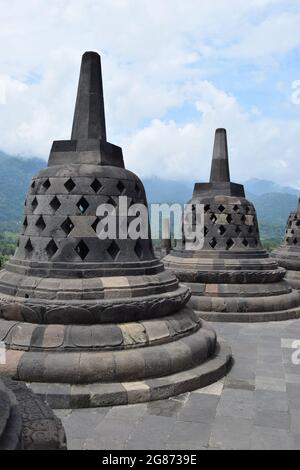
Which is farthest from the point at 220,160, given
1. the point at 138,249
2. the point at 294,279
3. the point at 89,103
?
the point at 138,249

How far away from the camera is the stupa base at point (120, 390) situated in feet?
14.4

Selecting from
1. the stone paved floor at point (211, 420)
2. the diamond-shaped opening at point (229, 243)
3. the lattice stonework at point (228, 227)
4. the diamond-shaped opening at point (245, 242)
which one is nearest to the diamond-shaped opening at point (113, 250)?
the stone paved floor at point (211, 420)

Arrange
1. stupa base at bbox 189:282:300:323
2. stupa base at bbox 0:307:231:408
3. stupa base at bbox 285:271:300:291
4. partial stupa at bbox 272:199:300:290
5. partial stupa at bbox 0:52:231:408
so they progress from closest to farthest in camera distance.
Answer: stupa base at bbox 0:307:231:408, partial stupa at bbox 0:52:231:408, stupa base at bbox 189:282:300:323, stupa base at bbox 285:271:300:291, partial stupa at bbox 272:199:300:290

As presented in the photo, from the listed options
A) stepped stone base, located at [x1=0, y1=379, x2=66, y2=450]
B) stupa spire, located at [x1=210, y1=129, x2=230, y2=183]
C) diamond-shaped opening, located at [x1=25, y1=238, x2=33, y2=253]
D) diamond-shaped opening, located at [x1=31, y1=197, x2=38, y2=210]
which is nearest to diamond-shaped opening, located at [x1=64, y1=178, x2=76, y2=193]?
diamond-shaped opening, located at [x1=31, y1=197, x2=38, y2=210]

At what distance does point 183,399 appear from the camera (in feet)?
15.4

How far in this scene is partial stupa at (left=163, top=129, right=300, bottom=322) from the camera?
934 cm

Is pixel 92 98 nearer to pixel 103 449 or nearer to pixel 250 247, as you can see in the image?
pixel 103 449

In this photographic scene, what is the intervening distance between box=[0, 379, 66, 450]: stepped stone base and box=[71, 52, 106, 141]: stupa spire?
13.6 ft

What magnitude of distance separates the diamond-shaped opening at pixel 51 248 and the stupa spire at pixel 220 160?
6528 millimetres

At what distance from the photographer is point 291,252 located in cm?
1266

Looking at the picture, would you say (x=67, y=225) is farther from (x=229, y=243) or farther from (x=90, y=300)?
(x=229, y=243)

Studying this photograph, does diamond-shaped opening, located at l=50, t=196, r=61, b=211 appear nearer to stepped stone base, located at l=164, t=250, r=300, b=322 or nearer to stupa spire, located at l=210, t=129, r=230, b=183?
stepped stone base, located at l=164, t=250, r=300, b=322

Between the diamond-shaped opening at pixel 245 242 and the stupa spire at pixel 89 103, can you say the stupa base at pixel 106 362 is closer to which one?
the stupa spire at pixel 89 103

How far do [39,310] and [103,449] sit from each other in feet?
6.66
